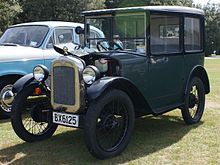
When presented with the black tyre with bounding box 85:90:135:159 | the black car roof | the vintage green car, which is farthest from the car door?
the black tyre with bounding box 85:90:135:159

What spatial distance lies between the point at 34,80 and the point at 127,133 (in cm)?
170

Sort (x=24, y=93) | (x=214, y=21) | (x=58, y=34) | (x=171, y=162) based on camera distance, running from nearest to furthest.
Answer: (x=171, y=162)
(x=24, y=93)
(x=58, y=34)
(x=214, y=21)

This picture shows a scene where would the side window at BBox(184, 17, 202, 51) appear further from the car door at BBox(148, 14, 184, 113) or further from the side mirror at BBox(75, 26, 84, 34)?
the side mirror at BBox(75, 26, 84, 34)

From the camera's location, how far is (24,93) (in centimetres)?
566

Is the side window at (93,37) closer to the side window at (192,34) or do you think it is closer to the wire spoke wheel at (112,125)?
the side window at (192,34)

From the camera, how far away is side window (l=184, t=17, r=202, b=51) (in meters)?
6.65

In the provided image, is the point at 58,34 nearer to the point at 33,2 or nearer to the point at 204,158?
the point at 204,158

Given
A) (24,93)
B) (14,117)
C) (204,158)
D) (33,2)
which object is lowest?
(204,158)

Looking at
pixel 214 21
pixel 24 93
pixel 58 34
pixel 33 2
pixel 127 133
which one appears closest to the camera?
pixel 127 133

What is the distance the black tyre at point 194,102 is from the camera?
21.8 feet

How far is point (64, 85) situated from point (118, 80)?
0.75 metres

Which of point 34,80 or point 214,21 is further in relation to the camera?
point 214,21

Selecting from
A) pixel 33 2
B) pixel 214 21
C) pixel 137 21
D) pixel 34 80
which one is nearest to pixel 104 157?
pixel 34 80

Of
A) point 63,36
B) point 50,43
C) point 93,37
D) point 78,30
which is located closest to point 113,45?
point 93,37
